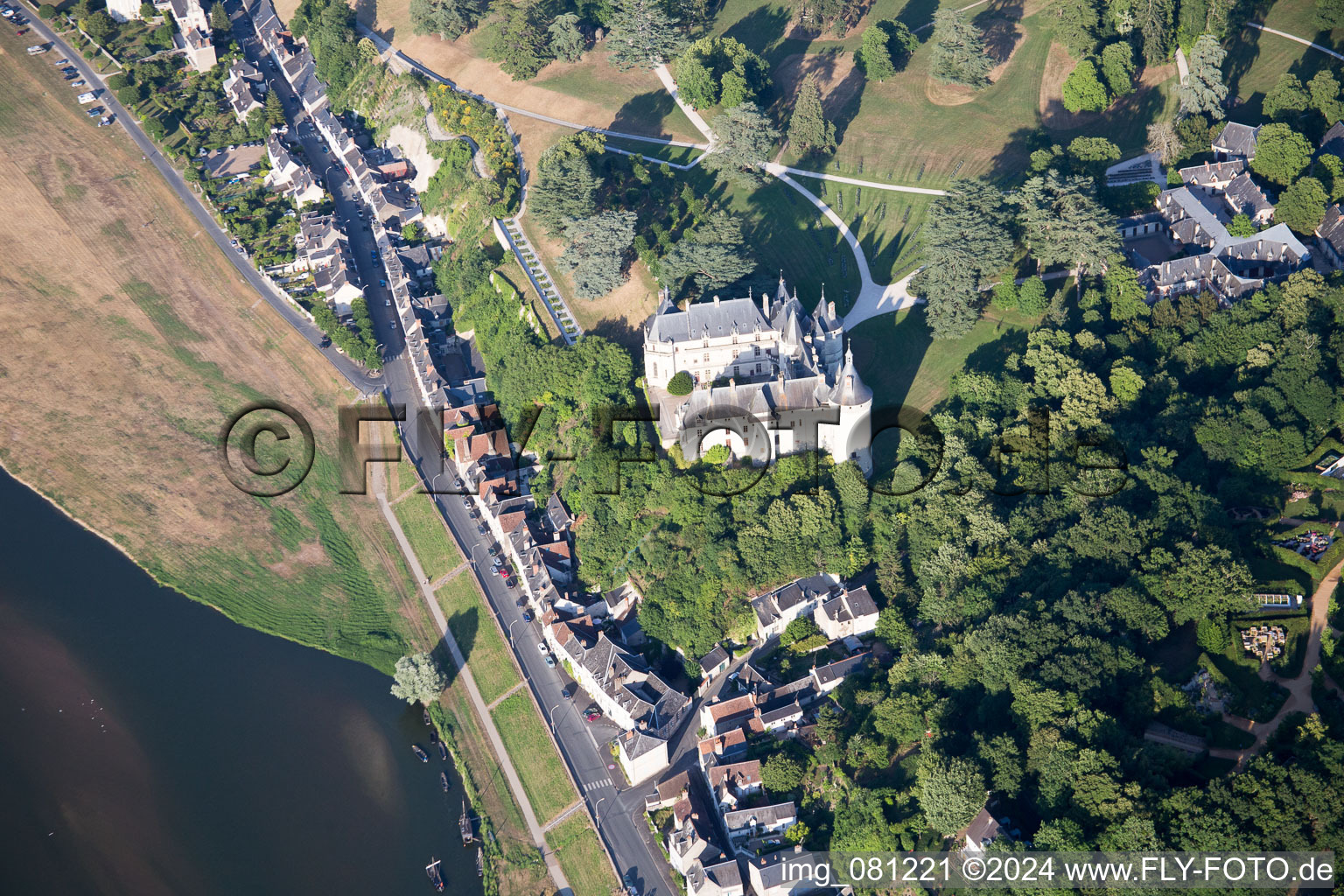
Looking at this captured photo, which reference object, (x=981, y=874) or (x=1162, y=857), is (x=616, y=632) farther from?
(x=1162, y=857)

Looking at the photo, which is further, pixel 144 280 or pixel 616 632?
pixel 144 280

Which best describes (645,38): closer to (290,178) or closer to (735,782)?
(290,178)

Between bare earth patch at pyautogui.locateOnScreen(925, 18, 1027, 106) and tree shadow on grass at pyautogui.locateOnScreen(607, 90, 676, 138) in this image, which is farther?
tree shadow on grass at pyautogui.locateOnScreen(607, 90, 676, 138)

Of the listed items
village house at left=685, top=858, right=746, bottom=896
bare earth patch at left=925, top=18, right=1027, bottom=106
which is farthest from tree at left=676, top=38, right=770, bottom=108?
village house at left=685, top=858, right=746, bottom=896

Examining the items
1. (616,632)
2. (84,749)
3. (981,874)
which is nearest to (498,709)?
(616,632)

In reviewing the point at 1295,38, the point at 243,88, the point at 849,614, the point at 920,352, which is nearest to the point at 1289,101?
the point at 1295,38

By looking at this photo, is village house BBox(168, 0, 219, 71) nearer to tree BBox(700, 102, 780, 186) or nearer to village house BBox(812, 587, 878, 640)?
tree BBox(700, 102, 780, 186)
